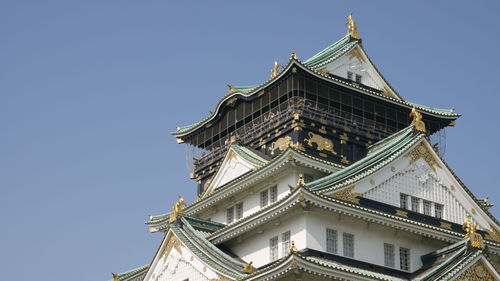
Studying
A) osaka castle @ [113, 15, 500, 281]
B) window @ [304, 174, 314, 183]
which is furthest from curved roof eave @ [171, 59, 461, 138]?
window @ [304, 174, 314, 183]

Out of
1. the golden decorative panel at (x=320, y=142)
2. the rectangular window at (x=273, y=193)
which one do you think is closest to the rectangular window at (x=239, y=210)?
the rectangular window at (x=273, y=193)

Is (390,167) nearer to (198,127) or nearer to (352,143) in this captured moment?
(352,143)

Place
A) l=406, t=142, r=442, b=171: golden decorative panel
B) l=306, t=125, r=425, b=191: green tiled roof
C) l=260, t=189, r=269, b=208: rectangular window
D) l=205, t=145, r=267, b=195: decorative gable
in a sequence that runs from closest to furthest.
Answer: l=306, t=125, r=425, b=191: green tiled roof → l=406, t=142, r=442, b=171: golden decorative panel → l=260, t=189, r=269, b=208: rectangular window → l=205, t=145, r=267, b=195: decorative gable

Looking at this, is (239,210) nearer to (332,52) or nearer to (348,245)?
(348,245)

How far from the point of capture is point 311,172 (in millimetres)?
52750

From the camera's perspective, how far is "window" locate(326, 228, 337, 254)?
47588mm

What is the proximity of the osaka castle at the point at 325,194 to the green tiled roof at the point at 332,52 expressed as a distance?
0.16 m

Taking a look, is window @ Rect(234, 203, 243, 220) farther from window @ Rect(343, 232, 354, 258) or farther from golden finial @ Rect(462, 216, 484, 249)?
golden finial @ Rect(462, 216, 484, 249)

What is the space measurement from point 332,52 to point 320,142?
31.1 feet

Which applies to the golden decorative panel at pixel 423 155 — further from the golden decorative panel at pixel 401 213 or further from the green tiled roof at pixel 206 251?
the green tiled roof at pixel 206 251

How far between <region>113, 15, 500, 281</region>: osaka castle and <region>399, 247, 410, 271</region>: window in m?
0.08

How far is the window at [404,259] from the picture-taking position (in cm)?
4947

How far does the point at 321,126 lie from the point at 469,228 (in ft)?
40.6

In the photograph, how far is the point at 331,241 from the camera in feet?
157
